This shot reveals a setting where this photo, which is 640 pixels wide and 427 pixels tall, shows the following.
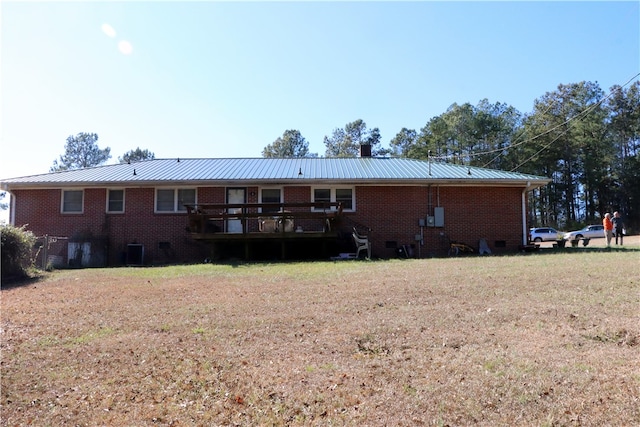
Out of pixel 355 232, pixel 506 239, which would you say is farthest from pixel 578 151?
pixel 355 232

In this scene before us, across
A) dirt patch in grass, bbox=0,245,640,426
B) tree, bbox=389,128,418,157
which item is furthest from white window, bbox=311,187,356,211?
tree, bbox=389,128,418,157

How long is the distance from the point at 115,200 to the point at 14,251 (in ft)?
21.4

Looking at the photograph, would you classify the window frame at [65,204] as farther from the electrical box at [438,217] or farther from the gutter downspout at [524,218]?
the gutter downspout at [524,218]

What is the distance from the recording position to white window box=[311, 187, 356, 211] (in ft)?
53.5

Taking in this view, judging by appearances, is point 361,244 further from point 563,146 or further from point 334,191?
point 563,146

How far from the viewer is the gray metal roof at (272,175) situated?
15859 millimetres

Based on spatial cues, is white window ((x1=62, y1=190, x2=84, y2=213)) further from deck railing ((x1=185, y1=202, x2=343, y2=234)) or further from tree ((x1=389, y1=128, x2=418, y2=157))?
tree ((x1=389, y1=128, x2=418, y2=157))

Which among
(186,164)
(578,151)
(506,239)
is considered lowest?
(506,239)

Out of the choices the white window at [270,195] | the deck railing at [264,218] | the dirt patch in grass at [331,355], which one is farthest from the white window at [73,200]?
the dirt patch in grass at [331,355]

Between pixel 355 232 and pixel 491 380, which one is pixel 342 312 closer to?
pixel 491 380

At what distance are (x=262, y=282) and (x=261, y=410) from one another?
542 centimetres

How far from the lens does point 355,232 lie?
49.1 ft

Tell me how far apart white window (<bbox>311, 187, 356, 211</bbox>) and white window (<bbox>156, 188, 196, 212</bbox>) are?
4539 millimetres

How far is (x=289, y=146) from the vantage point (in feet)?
188
